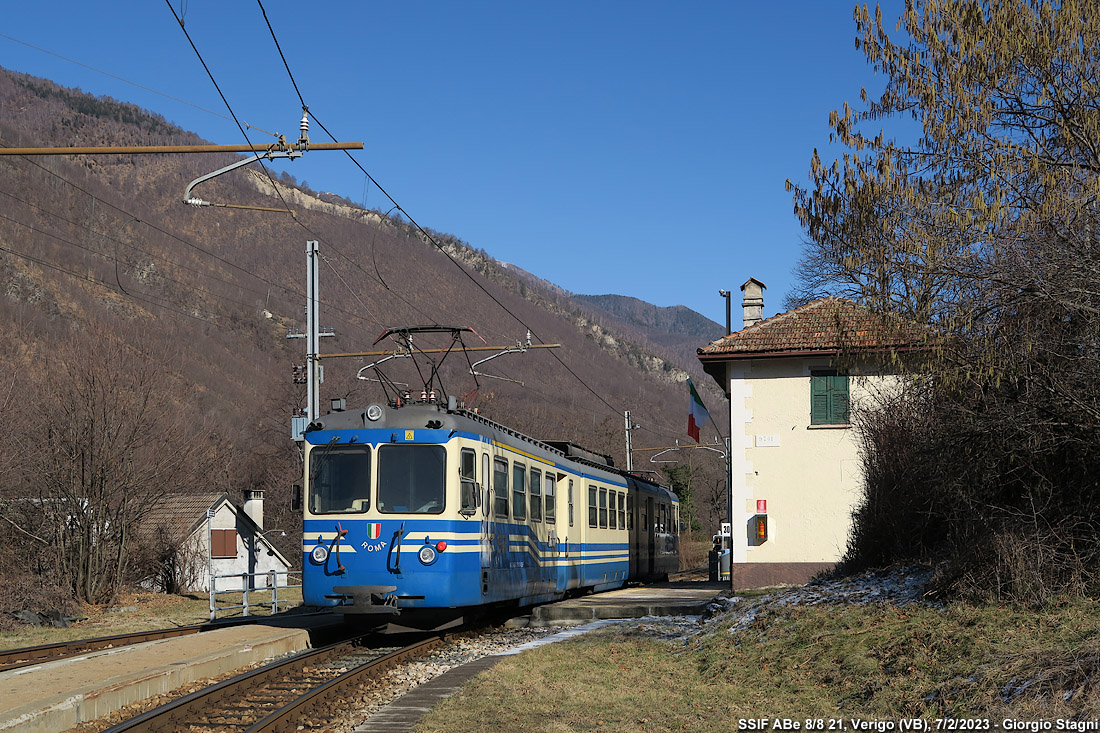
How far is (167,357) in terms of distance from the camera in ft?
110

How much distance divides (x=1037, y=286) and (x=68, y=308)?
12182 centimetres

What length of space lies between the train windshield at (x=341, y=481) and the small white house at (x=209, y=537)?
18232mm

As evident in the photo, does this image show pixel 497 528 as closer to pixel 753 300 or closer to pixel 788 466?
pixel 788 466

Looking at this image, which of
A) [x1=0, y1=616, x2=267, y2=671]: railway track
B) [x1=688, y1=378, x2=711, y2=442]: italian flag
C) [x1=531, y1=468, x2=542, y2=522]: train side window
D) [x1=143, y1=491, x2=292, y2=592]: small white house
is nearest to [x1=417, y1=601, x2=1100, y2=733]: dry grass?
[x1=531, y1=468, x2=542, y2=522]: train side window

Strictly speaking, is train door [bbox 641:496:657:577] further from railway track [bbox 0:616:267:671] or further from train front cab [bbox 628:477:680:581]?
railway track [bbox 0:616:267:671]

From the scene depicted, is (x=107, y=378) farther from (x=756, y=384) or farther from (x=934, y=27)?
(x=934, y=27)

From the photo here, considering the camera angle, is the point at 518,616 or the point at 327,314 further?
the point at 327,314

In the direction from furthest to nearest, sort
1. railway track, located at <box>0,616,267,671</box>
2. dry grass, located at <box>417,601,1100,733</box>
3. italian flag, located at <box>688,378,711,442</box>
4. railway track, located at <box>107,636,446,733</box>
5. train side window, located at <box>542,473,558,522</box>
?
italian flag, located at <box>688,378,711,442</box>, train side window, located at <box>542,473,558,522</box>, railway track, located at <box>0,616,267,671</box>, railway track, located at <box>107,636,446,733</box>, dry grass, located at <box>417,601,1100,733</box>

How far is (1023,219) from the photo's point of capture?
11.0 m

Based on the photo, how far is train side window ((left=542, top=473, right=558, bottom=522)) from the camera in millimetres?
19172

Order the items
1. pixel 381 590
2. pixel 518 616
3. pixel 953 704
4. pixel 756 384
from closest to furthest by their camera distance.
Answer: pixel 953 704, pixel 381 590, pixel 518 616, pixel 756 384

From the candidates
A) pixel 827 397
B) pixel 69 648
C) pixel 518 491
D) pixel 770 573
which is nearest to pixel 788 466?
pixel 827 397

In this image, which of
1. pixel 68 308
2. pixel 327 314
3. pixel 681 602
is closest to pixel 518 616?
pixel 681 602

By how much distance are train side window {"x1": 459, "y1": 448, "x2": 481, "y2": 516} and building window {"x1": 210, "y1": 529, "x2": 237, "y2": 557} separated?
26438mm
